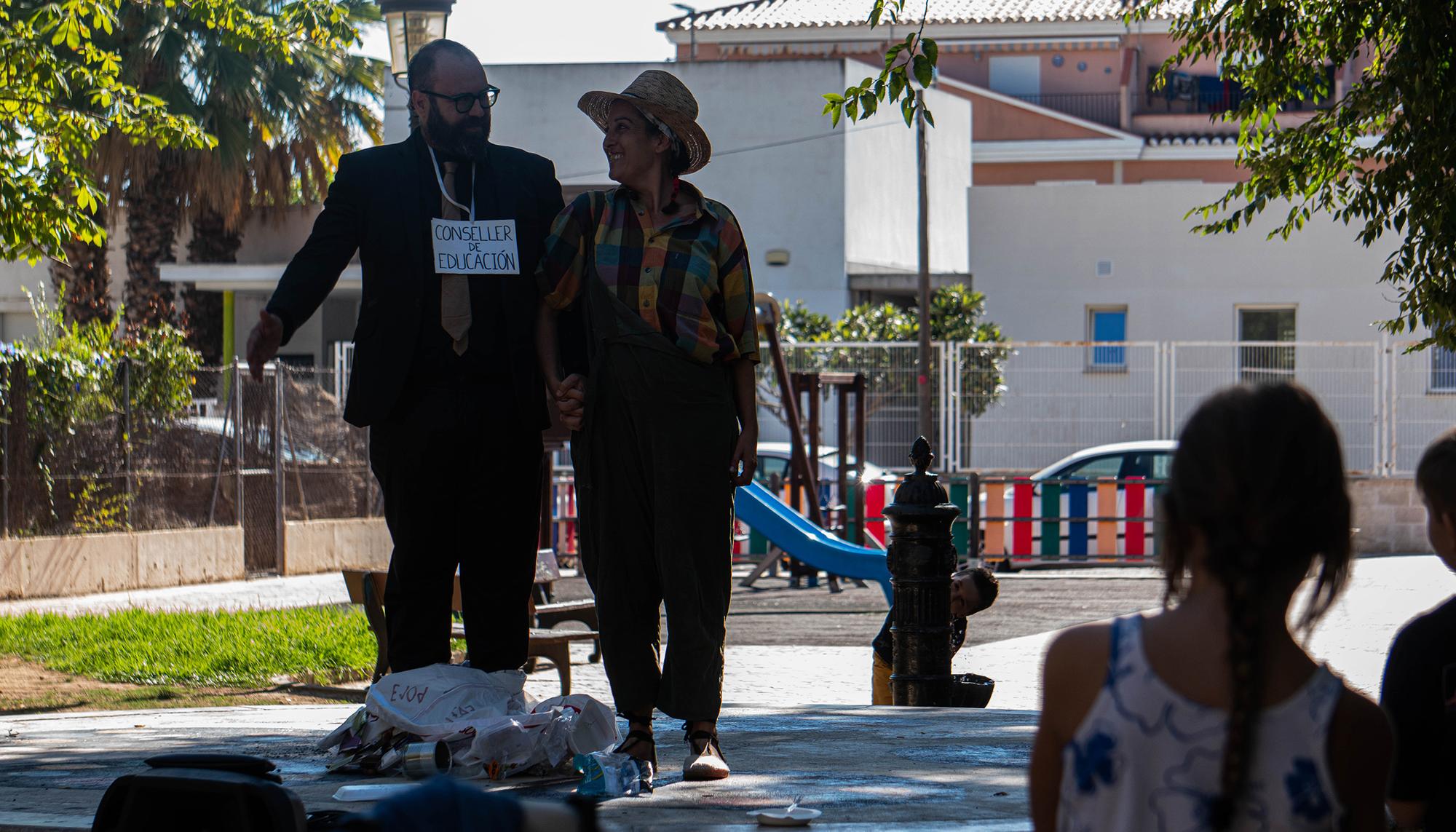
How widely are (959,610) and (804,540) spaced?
7.52 m

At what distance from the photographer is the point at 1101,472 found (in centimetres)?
2102

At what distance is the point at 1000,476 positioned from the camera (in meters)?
21.9

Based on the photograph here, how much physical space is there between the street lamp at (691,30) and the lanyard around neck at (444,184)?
41.6 metres

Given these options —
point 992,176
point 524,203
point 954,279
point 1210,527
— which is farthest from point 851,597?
point 992,176

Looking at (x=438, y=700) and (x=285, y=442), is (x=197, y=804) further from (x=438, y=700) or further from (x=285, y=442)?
(x=285, y=442)

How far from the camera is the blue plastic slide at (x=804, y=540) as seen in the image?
48.6 feet

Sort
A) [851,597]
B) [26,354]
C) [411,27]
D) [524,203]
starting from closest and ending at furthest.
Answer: [524,203]
[411,27]
[26,354]
[851,597]

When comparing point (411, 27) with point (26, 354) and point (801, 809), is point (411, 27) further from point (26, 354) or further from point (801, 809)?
point (801, 809)

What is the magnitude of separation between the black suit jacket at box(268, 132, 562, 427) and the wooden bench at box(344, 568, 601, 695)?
9.22ft

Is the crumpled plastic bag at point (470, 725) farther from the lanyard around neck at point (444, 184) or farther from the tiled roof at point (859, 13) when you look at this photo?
the tiled roof at point (859, 13)

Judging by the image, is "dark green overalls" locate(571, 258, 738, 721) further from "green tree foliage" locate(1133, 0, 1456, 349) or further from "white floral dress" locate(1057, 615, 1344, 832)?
"green tree foliage" locate(1133, 0, 1456, 349)

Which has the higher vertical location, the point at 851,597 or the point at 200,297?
the point at 200,297

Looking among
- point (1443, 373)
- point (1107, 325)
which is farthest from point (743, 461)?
point (1107, 325)

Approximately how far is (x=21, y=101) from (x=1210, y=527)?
10325mm
